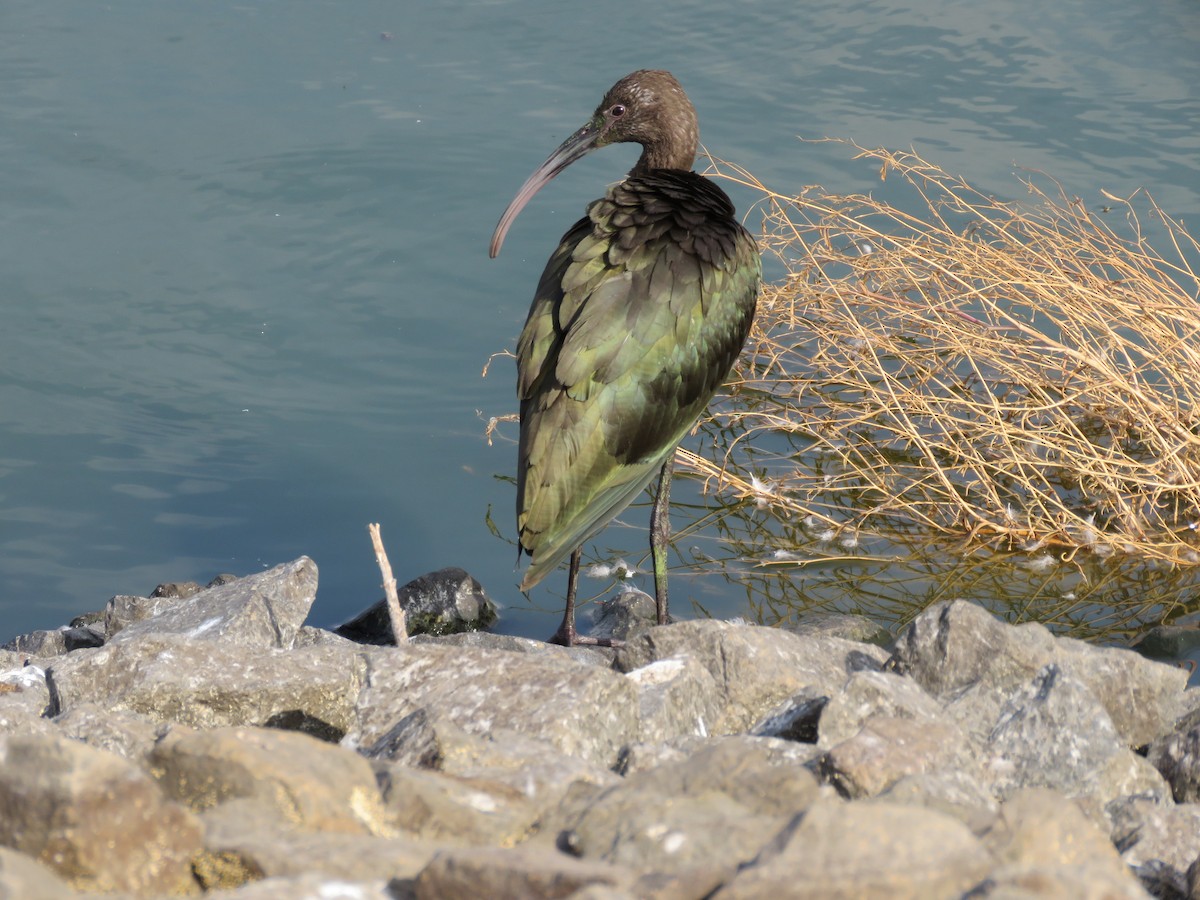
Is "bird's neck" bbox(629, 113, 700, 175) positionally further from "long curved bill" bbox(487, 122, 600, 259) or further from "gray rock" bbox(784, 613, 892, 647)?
"gray rock" bbox(784, 613, 892, 647)

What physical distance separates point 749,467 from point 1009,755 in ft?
12.9

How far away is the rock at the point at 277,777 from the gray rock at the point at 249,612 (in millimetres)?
1880

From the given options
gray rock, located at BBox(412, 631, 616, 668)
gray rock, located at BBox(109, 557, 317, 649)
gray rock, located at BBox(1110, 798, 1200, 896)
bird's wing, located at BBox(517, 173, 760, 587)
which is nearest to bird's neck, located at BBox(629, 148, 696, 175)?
bird's wing, located at BBox(517, 173, 760, 587)

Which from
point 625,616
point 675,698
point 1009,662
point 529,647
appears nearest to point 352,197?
point 625,616

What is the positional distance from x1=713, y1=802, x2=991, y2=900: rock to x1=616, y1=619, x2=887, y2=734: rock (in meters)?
1.51

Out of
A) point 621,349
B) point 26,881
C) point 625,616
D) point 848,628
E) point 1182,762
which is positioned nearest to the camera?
point 26,881

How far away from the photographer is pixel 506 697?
11.9 ft

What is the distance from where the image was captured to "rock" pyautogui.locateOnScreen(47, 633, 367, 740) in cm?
390

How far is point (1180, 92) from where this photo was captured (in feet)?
36.9

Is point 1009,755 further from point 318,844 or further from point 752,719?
point 318,844

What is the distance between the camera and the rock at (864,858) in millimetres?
2131

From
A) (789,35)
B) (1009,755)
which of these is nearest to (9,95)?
(789,35)

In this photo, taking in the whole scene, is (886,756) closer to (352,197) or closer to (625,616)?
(625,616)

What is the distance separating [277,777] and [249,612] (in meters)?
2.25
